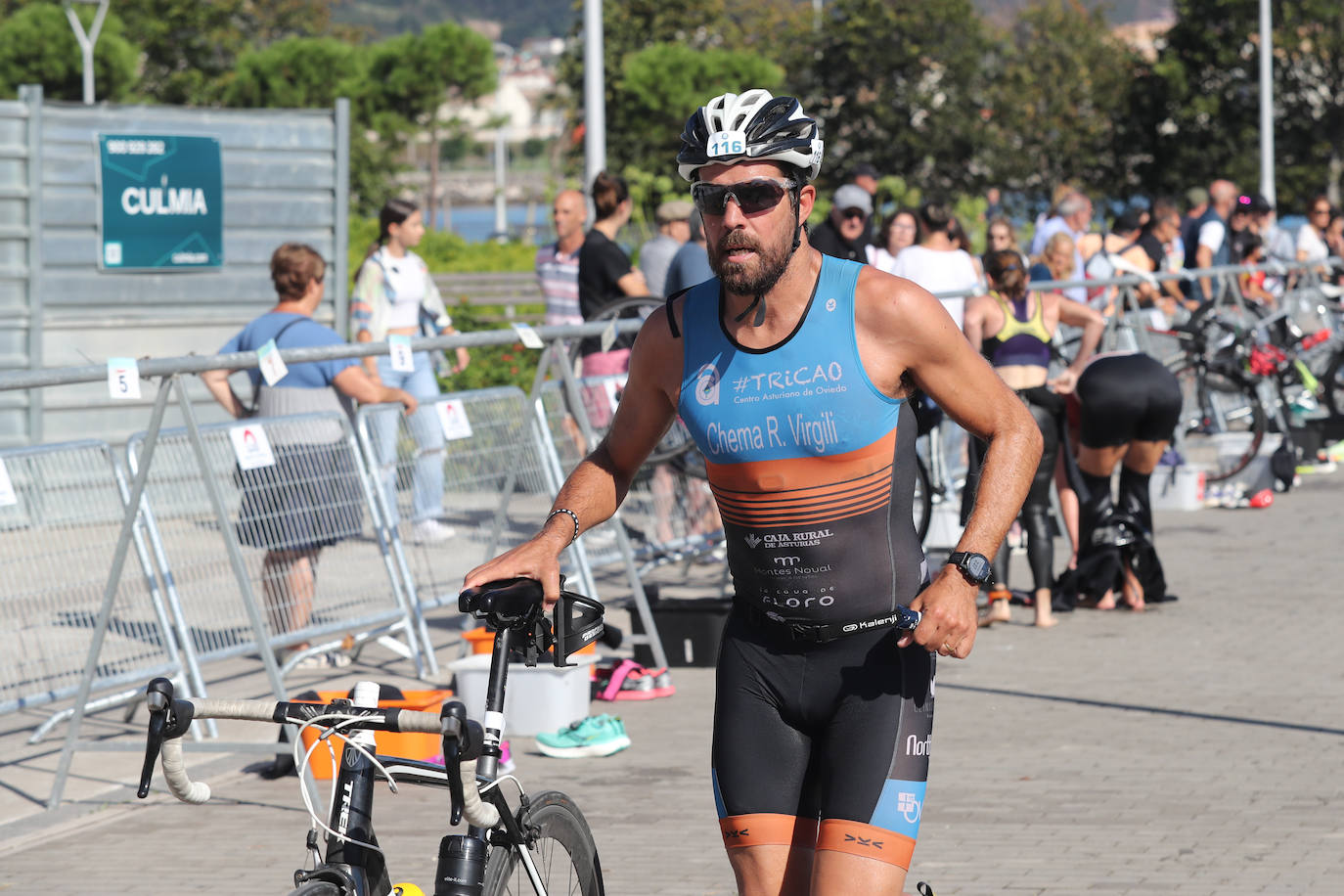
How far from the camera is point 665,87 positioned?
153ft

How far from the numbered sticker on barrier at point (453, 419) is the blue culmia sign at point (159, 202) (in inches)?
210

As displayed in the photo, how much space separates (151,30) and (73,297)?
43.8 meters

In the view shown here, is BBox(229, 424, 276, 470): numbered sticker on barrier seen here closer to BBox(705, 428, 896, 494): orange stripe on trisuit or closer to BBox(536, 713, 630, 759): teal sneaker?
BBox(536, 713, 630, 759): teal sneaker

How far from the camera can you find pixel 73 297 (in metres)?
13.2

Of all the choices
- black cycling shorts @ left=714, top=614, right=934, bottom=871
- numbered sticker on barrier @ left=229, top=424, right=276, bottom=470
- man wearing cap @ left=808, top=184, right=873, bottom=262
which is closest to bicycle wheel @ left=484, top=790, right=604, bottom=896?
black cycling shorts @ left=714, top=614, right=934, bottom=871

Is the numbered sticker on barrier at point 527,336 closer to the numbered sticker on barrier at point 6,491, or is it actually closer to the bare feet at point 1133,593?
the numbered sticker on barrier at point 6,491

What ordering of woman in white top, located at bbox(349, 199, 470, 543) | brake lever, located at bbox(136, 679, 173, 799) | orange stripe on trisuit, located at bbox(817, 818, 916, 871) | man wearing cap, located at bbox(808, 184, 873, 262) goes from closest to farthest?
brake lever, located at bbox(136, 679, 173, 799)
orange stripe on trisuit, located at bbox(817, 818, 916, 871)
woman in white top, located at bbox(349, 199, 470, 543)
man wearing cap, located at bbox(808, 184, 873, 262)

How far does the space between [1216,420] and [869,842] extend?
12.3 meters

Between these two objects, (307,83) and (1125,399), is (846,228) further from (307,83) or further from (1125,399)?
(307,83)

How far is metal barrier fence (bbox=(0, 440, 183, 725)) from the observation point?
21.8ft

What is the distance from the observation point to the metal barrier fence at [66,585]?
666 centimetres

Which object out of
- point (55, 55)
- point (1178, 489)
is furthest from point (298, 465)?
point (55, 55)

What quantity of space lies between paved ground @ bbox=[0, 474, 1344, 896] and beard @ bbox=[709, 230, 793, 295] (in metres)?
2.42

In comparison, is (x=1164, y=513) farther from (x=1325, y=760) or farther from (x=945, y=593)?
(x=945, y=593)
